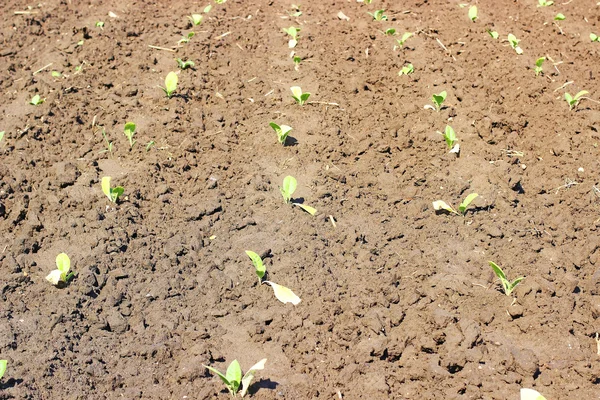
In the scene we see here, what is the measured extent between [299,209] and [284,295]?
2.45ft

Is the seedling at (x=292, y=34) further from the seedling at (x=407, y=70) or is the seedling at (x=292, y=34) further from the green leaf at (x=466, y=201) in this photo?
the green leaf at (x=466, y=201)

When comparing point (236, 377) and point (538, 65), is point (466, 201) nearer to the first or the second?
point (236, 377)

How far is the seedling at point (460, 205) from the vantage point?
12.5 feet

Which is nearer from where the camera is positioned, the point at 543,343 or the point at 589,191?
the point at 543,343

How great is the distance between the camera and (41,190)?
396 cm

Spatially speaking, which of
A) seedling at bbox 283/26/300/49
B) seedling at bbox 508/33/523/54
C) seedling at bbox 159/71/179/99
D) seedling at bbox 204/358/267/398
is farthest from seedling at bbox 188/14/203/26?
seedling at bbox 204/358/267/398

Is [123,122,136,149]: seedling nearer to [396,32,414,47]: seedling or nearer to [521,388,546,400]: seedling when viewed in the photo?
[396,32,414,47]: seedling

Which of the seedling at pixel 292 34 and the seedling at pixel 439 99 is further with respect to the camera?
the seedling at pixel 292 34

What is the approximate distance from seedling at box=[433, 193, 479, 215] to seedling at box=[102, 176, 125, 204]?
6.39 ft

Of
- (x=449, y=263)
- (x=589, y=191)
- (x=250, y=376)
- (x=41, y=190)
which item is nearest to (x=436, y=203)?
(x=449, y=263)

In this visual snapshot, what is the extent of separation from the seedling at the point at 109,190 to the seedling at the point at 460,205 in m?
1.95

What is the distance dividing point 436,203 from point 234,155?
142 cm

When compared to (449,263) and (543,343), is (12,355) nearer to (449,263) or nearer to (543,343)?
(449,263)

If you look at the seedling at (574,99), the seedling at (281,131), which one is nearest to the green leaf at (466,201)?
the seedling at (281,131)
